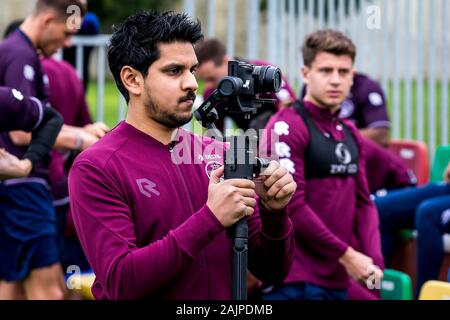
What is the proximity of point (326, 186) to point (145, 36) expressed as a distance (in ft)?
6.05

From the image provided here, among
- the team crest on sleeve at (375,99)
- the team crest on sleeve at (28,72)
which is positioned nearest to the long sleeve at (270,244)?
the team crest on sleeve at (28,72)

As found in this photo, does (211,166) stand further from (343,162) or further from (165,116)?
(343,162)

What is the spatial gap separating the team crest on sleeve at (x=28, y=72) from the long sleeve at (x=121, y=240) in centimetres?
228

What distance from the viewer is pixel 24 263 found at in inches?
202

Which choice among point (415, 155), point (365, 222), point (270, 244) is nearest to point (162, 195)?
point (270, 244)

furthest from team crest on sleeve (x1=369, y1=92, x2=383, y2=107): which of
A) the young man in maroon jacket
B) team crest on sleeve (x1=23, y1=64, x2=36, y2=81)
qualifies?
team crest on sleeve (x1=23, y1=64, x2=36, y2=81)

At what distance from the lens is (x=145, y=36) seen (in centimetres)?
268

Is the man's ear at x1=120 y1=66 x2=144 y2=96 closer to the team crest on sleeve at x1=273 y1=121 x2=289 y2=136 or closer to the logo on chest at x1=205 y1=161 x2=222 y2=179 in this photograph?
the logo on chest at x1=205 y1=161 x2=222 y2=179

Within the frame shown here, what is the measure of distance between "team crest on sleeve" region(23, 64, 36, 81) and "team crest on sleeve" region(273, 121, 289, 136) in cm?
143

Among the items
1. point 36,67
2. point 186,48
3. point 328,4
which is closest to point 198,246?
point 186,48

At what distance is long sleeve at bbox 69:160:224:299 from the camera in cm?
248
